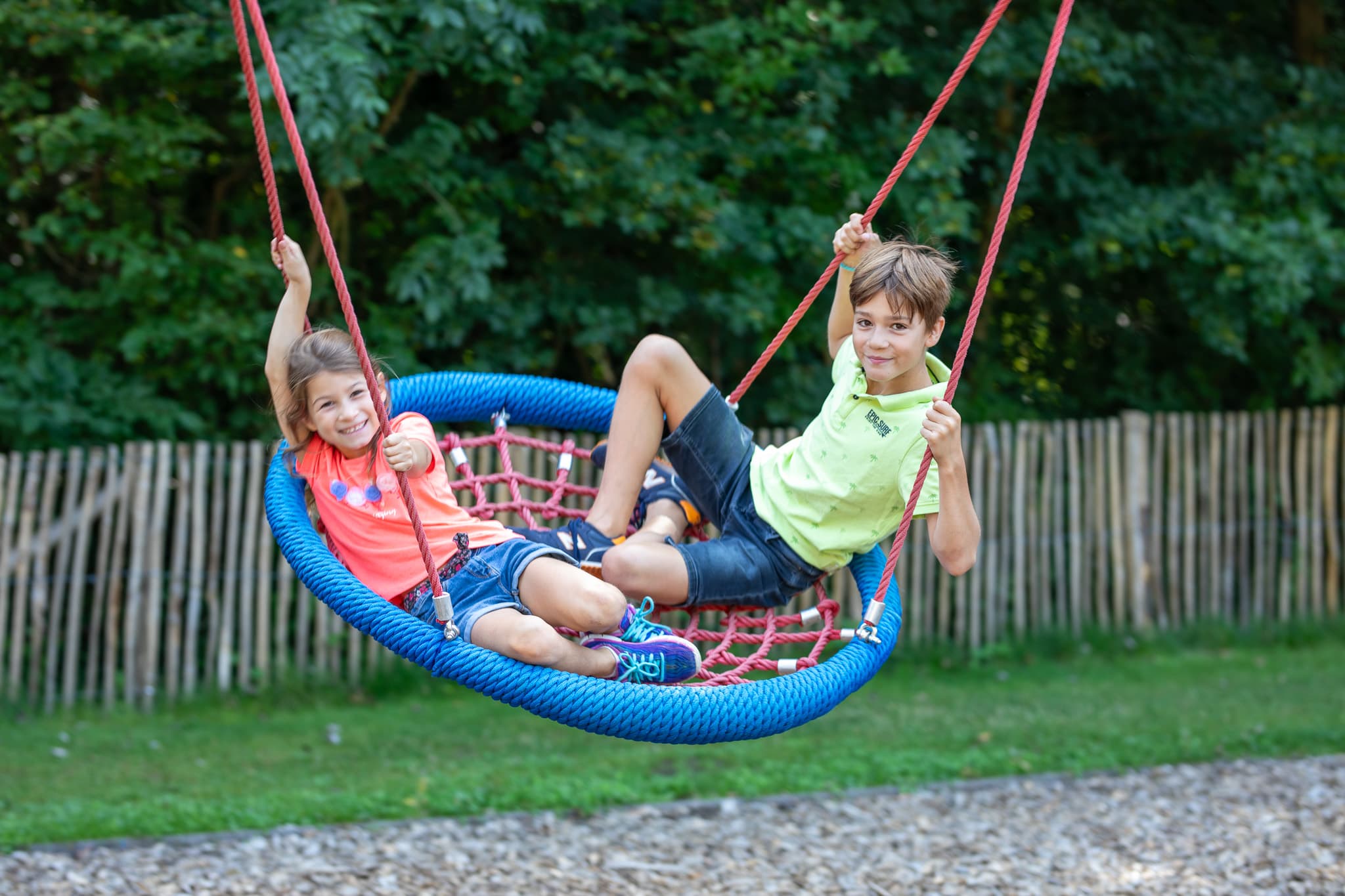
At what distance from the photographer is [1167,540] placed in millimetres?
5848

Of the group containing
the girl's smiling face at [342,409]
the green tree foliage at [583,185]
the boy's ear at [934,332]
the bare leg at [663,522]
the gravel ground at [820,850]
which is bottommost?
the gravel ground at [820,850]

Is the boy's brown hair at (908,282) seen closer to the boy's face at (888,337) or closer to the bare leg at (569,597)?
the boy's face at (888,337)

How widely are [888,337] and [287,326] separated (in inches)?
45.1

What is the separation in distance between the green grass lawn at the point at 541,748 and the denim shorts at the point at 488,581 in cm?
159

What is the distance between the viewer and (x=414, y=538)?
2572mm

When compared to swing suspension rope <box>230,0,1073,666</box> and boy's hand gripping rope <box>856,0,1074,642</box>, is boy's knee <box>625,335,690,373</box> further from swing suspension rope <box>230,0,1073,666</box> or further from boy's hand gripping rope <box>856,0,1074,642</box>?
boy's hand gripping rope <box>856,0,1074,642</box>

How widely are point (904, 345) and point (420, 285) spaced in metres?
2.70

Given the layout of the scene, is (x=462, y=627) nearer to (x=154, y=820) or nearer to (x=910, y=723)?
(x=154, y=820)

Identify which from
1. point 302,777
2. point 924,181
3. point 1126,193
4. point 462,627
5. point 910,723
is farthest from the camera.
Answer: point 1126,193

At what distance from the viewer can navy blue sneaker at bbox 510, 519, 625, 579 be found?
8.59 ft

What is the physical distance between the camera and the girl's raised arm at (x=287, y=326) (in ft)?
7.95

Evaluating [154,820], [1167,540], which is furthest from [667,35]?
[154,820]

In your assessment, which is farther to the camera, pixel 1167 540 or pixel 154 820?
pixel 1167 540

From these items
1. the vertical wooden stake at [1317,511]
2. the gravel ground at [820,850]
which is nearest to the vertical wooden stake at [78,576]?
the gravel ground at [820,850]
